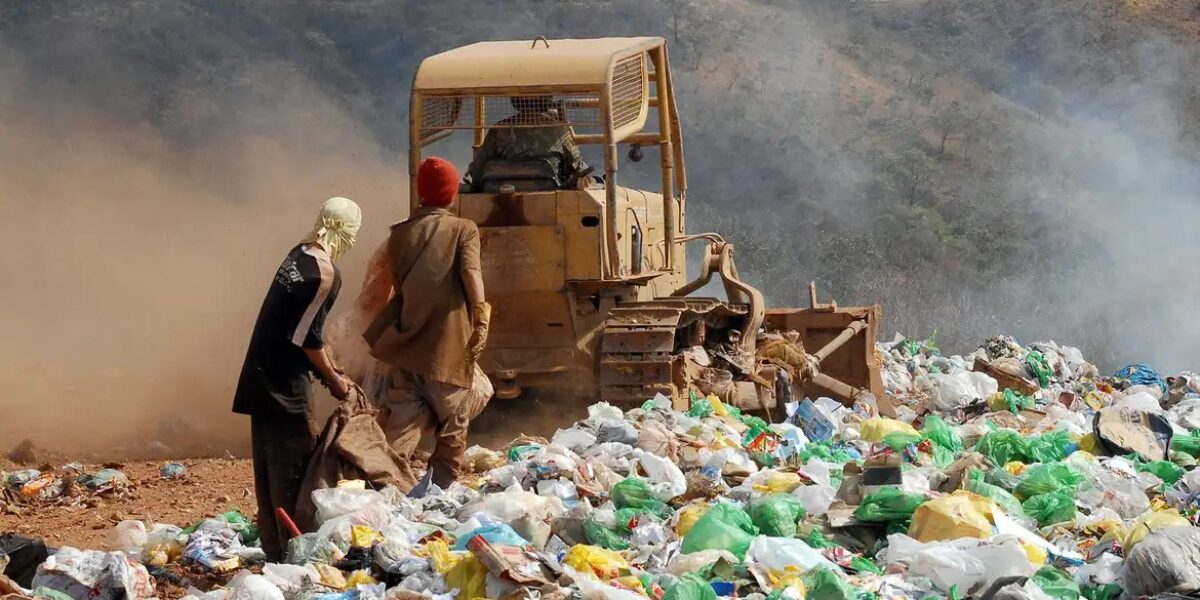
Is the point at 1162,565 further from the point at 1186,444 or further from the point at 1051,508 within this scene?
the point at 1186,444

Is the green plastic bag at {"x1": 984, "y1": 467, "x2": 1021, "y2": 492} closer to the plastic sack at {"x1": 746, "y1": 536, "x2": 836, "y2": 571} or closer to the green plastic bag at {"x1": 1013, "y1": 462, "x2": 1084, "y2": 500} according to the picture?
the green plastic bag at {"x1": 1013, "y1": 462, "x2": 1084, "y2": 500}

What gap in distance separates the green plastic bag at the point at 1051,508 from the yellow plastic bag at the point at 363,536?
2551 millimetres

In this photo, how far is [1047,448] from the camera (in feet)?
26.3

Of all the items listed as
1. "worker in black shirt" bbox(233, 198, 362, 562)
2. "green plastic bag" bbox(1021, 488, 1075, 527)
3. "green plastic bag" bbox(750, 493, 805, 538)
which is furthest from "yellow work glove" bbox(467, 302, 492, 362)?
"green plastic bag" bbox(1021, 488, 1075, 527)

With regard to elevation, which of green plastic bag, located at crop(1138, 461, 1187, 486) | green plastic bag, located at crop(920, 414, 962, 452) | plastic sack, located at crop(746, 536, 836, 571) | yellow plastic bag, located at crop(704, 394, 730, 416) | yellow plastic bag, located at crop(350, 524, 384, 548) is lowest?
yellow plastic bag, located at crop(704, 394, 730, 416)

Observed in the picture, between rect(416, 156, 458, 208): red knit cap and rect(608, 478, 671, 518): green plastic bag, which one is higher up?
rect(416, 156, 458, 208): red knit cap

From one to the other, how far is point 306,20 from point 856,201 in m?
12.2

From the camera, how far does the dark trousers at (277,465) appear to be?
632 cm

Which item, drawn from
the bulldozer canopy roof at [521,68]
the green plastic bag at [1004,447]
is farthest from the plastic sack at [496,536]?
the bulldozer canopy roof at [521,68]

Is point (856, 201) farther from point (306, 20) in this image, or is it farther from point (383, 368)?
point (383, 368)

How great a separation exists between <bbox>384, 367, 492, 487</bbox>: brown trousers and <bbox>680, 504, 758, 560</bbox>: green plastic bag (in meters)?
1.51

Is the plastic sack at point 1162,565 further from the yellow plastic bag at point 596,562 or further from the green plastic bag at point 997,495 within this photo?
the yellow plastic bag at point 596,562

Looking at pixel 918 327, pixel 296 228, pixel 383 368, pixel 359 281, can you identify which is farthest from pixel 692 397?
pixel 918 327

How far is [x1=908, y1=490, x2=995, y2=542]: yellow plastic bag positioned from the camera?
593cm
